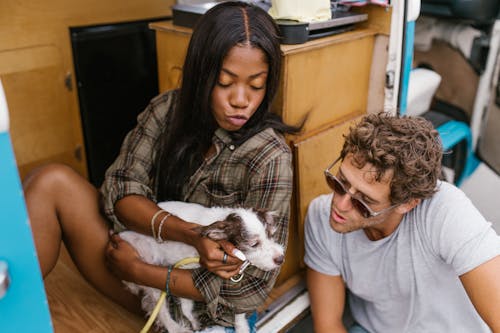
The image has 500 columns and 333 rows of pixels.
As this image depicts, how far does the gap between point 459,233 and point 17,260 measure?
4.04 feet

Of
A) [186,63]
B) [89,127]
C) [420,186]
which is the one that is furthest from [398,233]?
[89,127]

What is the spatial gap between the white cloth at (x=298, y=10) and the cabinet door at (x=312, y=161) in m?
0.47

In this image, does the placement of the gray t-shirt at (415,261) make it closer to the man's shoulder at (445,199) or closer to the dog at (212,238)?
the man's shoulder at (445,199)

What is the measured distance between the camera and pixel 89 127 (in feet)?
8.43

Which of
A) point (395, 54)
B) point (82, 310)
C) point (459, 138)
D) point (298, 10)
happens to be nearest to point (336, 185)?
point (298, 10)

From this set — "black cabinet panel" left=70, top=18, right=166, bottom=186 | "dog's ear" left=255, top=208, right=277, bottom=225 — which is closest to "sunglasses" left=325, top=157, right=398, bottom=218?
"dog's ear" left=255, top=208, right=277, bottom=225

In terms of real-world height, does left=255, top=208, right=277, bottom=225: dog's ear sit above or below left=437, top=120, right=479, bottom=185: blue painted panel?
above

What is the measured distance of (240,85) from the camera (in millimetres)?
1465

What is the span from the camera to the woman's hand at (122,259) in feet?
4.98

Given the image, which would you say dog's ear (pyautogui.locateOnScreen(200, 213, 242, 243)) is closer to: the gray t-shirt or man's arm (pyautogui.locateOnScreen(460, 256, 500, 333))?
the gray t-shirt

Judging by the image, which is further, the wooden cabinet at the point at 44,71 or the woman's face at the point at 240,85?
the wooden cabinet at the point at 44,71

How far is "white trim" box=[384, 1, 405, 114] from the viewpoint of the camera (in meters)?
2.00

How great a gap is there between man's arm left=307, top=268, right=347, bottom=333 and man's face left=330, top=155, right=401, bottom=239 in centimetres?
39

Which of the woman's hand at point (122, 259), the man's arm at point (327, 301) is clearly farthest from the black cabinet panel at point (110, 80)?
the man's arm at point (327, 301)
